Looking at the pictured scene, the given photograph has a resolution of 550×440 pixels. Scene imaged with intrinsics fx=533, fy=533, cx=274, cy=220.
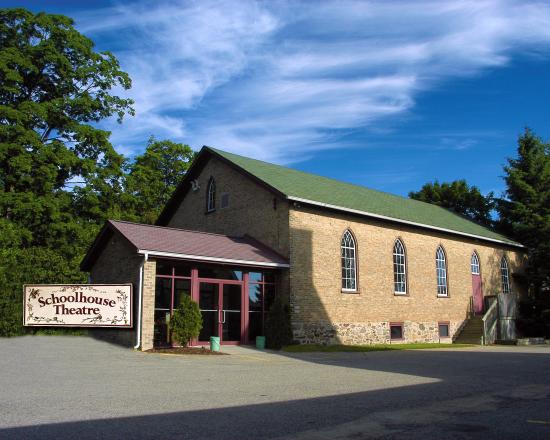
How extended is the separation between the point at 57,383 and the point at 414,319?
62.6 feet

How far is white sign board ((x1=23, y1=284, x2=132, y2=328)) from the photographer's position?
17578 millimetres

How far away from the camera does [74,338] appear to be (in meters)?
19.0

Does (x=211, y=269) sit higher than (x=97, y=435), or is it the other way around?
(x=211, y=269)

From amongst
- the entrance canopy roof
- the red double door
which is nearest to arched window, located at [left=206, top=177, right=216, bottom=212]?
the entrance canopy roof

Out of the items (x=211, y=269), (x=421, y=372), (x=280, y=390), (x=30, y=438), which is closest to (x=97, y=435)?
(x=30, y=438)

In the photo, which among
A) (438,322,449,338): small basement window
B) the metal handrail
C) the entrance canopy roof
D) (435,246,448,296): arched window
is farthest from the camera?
(435,246,448,296): arched window

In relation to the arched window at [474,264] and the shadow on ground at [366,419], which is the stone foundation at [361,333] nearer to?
the arched window at [474,264]

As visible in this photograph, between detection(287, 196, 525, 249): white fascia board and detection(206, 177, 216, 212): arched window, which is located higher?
detection(206, 177, 216, 212): arched window

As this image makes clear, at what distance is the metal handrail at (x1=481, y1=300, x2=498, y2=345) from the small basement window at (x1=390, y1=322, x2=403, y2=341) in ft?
18.0

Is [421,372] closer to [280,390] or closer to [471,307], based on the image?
[280,390]

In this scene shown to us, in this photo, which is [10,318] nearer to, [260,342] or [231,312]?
[231,312]

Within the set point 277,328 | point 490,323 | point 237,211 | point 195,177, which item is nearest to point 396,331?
point 490,323

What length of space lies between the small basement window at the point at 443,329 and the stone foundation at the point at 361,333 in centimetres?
21

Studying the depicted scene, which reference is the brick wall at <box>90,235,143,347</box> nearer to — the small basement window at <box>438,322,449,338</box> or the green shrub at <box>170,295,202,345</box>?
the green shrub at <box>170,295,202,345</box>
